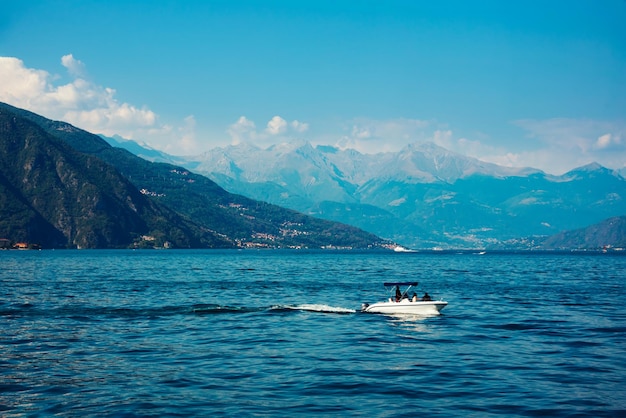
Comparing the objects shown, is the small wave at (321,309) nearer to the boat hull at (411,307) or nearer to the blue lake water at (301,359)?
the blue lake water at (301,359)

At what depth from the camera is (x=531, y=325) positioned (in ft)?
208

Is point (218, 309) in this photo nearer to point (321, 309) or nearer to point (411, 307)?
point (321, 309)

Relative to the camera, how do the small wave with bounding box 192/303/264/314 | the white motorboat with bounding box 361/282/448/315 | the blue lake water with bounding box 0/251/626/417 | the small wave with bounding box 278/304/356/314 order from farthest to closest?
the small wave with bounding box 278/304/356/314, the small wave with bounding box 192/303/264/314, the white motorboat with bounding box 361/282/448/315, the blue lake water with bounding box 0/251/626/417

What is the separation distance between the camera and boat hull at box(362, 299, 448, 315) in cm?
7119

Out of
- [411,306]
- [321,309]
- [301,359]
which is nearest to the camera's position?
[301,359]

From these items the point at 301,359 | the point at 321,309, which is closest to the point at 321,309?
the point at 321,309

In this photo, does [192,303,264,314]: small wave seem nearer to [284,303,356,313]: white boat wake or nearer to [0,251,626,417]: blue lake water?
[0,251,626,417]: blue lake water

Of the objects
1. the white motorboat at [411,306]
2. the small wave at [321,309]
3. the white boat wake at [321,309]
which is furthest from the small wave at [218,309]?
the white motorboat at [411,306]

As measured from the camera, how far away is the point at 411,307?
71.4 m

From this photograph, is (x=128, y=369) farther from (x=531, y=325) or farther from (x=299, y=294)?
(x=299, y=294)

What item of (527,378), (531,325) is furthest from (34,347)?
(531,325)

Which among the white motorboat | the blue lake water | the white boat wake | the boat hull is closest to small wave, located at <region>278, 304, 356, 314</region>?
the white boat wake

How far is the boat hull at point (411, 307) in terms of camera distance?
71.2 m

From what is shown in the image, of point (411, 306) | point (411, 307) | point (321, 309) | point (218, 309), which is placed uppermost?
point (411, 306)
